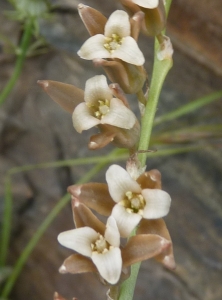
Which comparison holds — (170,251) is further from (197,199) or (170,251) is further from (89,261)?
(197,199)

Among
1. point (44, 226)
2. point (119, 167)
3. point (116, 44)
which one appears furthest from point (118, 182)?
point (44, 226)

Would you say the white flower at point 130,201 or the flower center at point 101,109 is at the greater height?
the flower center at point 101,109

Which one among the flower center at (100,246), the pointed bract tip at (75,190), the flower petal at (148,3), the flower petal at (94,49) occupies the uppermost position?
Answer: the flower petal at (148,3)

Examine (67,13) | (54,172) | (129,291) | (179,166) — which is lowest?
(54,172)

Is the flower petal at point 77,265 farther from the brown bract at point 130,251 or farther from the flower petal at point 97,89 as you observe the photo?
the flower petal at point 97,89

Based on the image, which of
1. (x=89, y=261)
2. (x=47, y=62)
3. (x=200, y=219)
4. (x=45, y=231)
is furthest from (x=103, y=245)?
(x=47, y=62)

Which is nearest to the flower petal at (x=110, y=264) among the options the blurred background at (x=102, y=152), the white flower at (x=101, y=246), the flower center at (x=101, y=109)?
the white flower at (x=101, y=246)

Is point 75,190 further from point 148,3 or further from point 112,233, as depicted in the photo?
point 148,3

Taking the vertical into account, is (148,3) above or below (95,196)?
above
